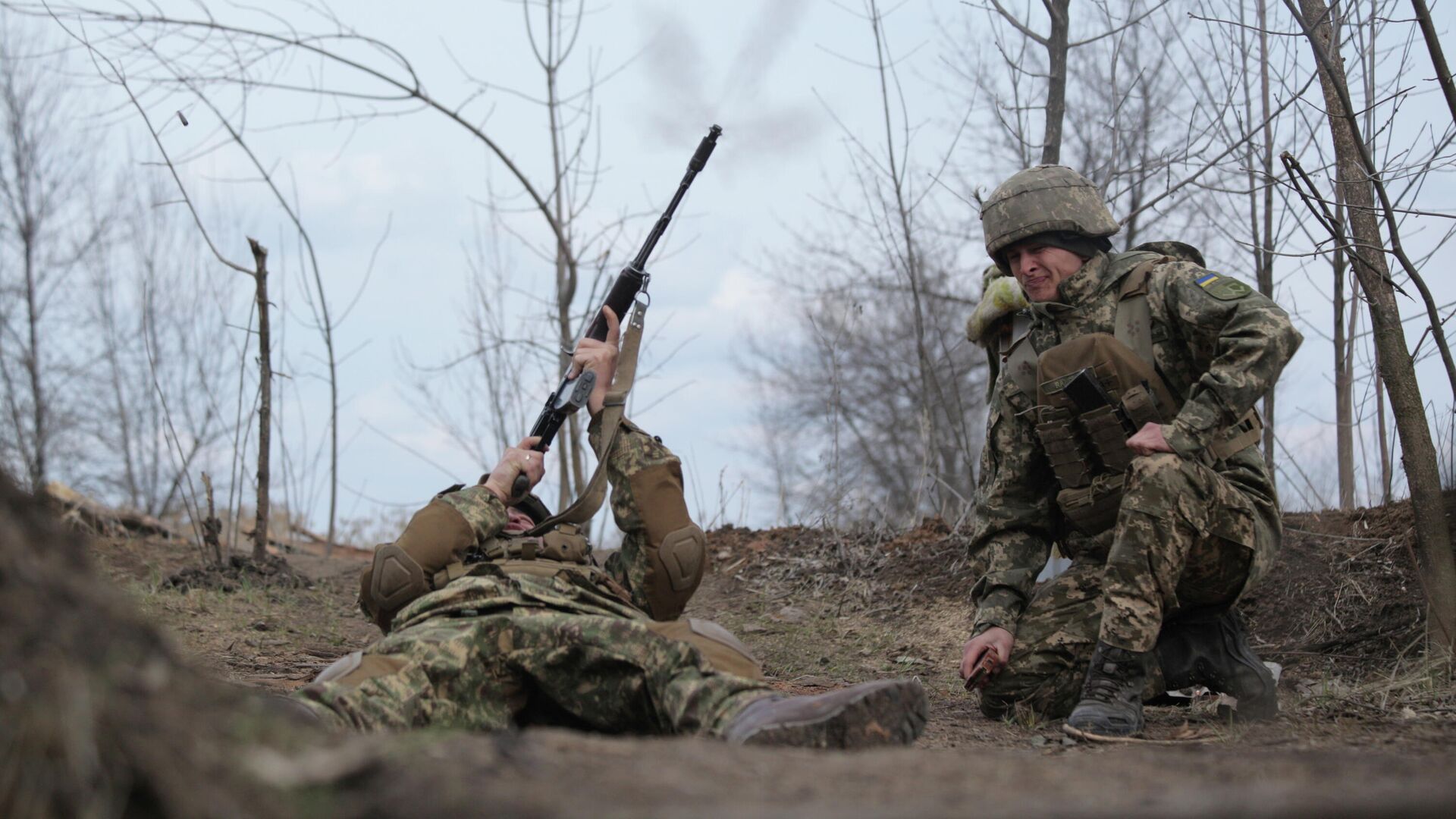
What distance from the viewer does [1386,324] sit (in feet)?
14.0

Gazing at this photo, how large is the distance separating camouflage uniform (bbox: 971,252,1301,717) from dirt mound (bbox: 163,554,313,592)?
4001 mm

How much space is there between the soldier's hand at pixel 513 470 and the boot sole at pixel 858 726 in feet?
4.86

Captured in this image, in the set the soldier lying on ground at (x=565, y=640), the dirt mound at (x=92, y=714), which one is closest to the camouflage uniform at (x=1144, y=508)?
the soldier lying on ground at (x=565, y=640)

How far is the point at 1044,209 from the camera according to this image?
408 cm

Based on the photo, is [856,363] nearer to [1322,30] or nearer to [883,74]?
[883,74]

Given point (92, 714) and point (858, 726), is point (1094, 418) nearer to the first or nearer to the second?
point (858, 726)

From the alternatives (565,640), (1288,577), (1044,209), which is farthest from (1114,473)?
(565,640)

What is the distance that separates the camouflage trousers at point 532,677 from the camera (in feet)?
8.75

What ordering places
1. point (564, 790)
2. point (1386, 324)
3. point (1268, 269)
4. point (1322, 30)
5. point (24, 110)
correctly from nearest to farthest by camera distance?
1. point (564, 790)
2. point (1386, 324)
3. point (1322, 30)
4. point (1268, 269)
5. point (24, 110)

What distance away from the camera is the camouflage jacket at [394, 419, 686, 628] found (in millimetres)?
3125

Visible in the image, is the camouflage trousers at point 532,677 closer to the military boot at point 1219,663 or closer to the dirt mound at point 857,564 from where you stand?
the military boot at point 1219,663

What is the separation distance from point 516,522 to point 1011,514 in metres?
1.73

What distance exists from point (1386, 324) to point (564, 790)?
12.6 ft

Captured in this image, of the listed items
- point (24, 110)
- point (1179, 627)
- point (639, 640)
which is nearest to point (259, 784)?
point (639, 640)
